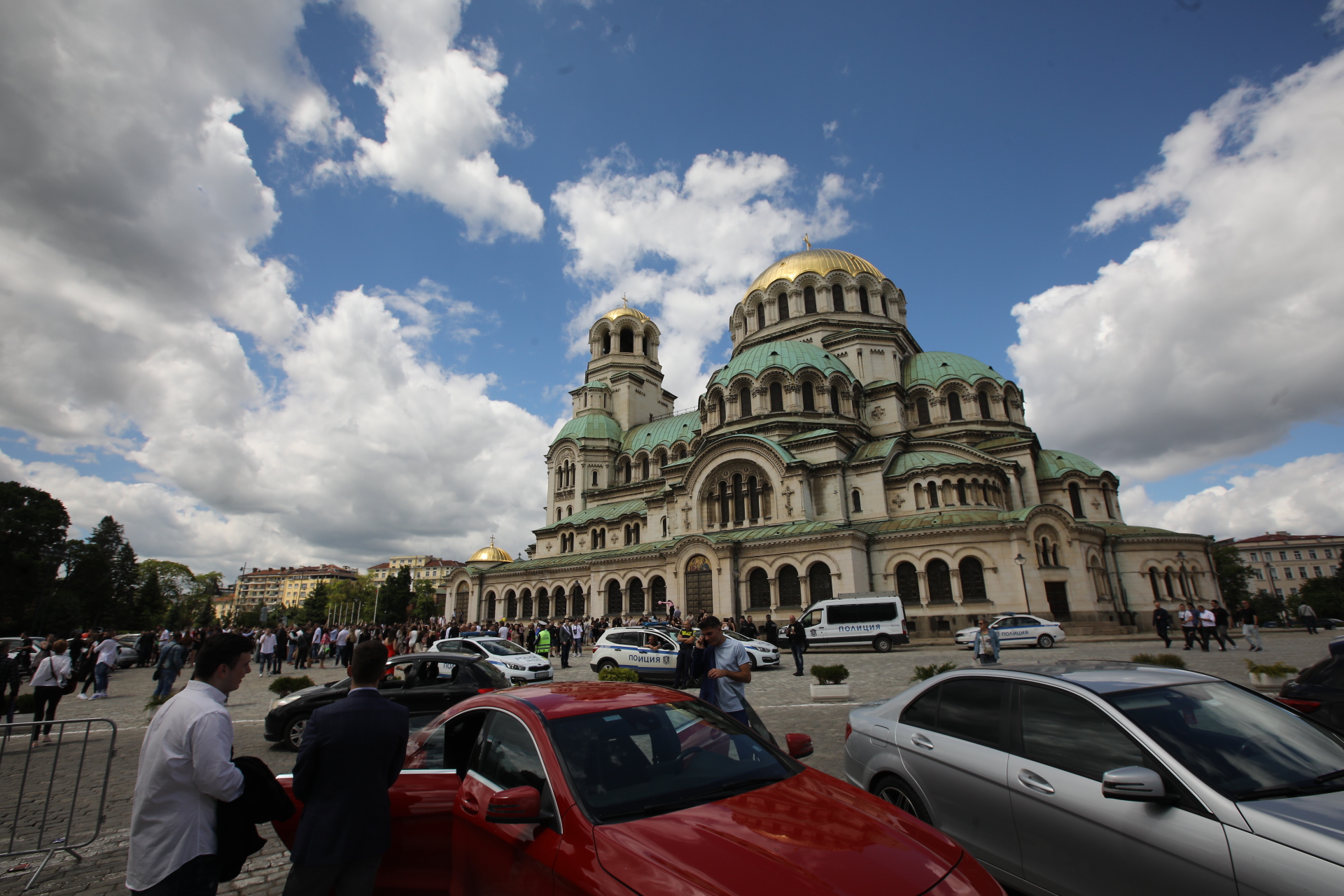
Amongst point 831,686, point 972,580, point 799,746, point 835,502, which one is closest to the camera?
point 799,746

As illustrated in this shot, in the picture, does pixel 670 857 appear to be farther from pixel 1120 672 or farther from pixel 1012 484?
pixel 1012 484

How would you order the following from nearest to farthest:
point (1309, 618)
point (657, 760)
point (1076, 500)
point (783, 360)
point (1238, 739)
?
point (657, 760) < point (1238, 739) < point (1309, 618) < point (1076, 500) < point (783, 360)

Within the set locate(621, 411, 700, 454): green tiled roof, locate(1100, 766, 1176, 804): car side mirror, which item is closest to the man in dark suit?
locate(1100, 766, 1176, 804): car side mirror

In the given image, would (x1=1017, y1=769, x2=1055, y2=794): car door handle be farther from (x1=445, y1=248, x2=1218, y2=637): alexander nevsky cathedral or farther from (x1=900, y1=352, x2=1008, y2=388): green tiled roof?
(x1=900, y1=352, x2=1008, y2=388): green tiled roof

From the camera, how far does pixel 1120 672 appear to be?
4.62 metres

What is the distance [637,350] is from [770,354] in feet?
60.9

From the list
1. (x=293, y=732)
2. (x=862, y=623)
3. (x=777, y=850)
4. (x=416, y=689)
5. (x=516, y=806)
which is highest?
(x=862, y=623)

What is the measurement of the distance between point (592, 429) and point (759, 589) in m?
22.7

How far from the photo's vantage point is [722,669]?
684 cm

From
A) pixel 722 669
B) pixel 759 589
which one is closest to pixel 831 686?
pixel 722 669

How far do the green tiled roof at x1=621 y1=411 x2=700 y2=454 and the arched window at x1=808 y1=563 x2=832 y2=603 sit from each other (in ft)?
56.6

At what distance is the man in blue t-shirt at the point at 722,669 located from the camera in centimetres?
666

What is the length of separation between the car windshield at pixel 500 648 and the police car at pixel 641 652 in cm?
245

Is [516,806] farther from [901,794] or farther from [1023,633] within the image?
[1023,633]
